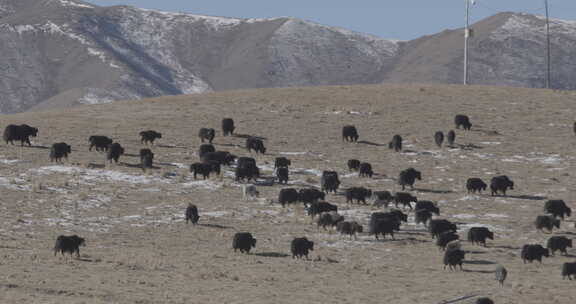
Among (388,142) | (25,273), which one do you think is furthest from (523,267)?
(388,142)

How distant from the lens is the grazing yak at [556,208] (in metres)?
44.3

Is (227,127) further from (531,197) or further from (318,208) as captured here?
(318,208)

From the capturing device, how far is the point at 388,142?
2520 inches

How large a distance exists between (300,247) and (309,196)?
1013 cm

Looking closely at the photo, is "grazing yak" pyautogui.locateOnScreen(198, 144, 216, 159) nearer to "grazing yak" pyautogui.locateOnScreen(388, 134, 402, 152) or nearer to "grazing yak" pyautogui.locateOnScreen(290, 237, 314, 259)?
"grazing yak" pyautogui.locateOnScreen(388, 134, 402, 152)

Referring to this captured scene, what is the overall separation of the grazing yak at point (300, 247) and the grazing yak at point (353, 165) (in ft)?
61.1

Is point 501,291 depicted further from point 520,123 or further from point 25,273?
point 520,123

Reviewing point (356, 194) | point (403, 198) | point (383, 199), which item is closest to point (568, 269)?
point (403, 198)

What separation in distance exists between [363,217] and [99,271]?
1458 cm

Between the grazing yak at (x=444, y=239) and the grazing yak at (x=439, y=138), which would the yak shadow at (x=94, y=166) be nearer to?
the grazing yak at (x=444, y=239)

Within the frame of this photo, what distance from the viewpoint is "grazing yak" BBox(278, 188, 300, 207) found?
4494 cm

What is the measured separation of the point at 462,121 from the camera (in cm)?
6844

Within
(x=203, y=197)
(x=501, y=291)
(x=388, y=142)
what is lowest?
(x=501, y=291)

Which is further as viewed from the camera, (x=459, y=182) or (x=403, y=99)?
(x=403, y=99)
